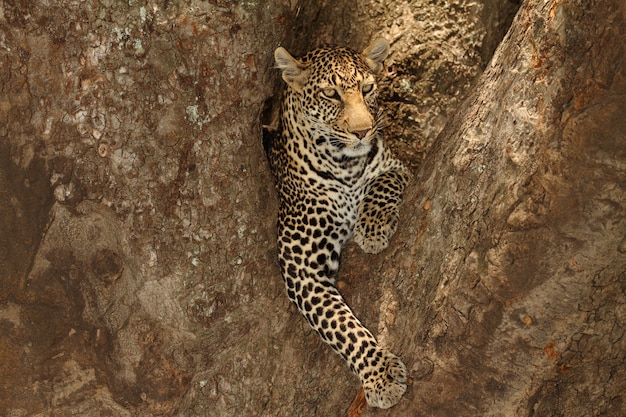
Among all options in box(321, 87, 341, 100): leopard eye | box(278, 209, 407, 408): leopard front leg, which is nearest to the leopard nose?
box(321, 87, 341, 100): leopard eye

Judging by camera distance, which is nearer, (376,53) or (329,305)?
(329,305)

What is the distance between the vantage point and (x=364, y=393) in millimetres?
4445

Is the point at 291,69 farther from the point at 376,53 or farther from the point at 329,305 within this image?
the point at 329,305

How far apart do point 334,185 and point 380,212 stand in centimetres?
44

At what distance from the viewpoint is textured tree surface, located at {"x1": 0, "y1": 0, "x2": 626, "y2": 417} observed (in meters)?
3.49

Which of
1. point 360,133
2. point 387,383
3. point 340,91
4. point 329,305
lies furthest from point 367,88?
point 387,383

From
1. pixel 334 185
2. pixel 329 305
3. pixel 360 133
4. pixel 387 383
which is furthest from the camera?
pixel 334 185

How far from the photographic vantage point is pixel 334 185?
16.9 ft

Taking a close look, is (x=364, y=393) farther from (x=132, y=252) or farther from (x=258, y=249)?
(x=132, y=252)

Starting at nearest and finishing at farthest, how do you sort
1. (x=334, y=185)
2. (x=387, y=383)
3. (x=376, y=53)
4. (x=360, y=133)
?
(x=387, y=383) → (x=360, y=133) → (x=376, y=53) → (x=334, y=185)

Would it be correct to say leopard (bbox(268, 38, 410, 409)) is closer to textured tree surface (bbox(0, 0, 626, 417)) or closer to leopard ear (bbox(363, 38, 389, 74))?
leopard ear (bbox(363, 38, 389, 74))

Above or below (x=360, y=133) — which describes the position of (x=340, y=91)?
above

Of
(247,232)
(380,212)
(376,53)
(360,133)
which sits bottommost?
(247,232)

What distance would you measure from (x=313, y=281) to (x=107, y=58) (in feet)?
5.43
